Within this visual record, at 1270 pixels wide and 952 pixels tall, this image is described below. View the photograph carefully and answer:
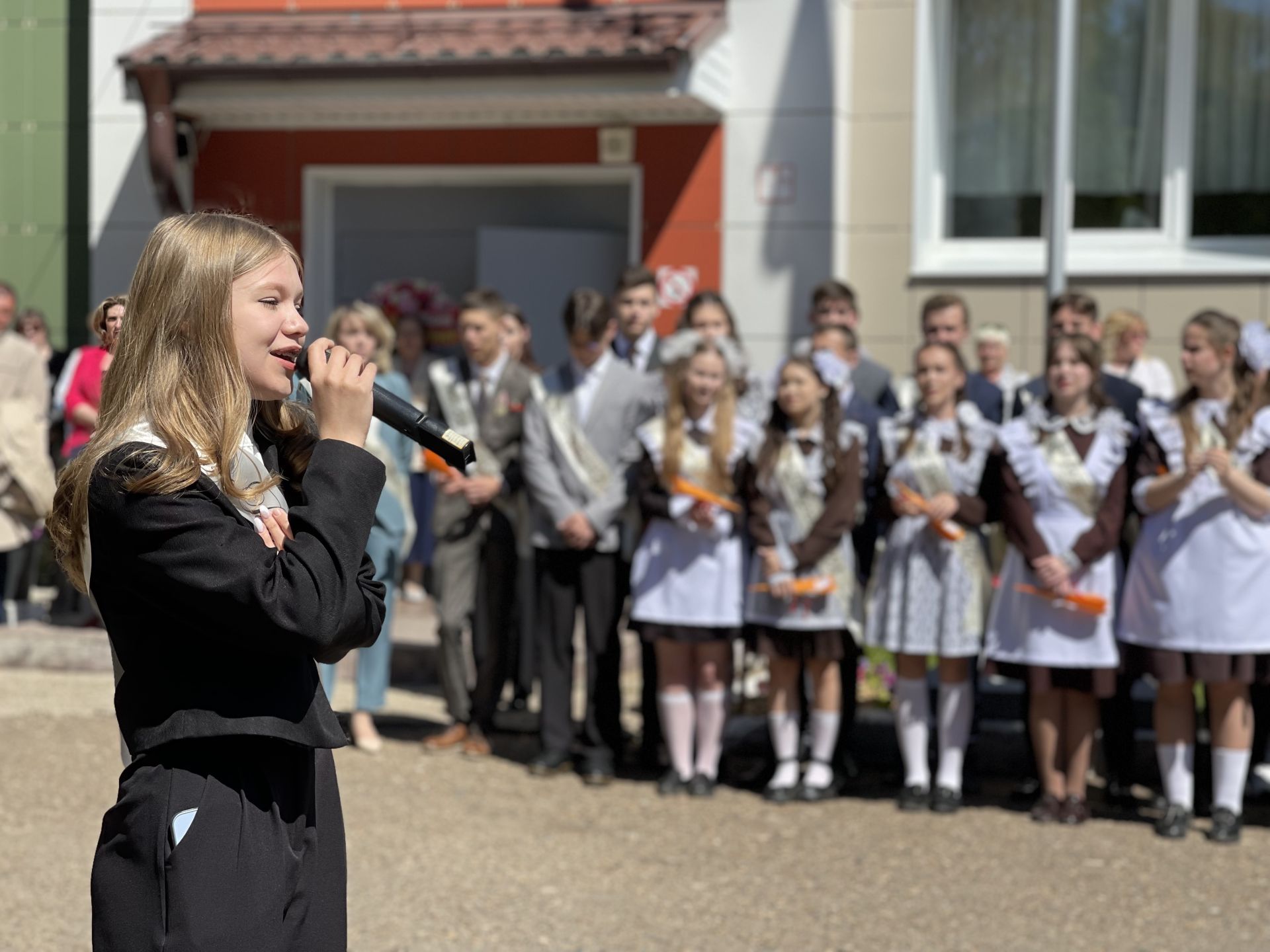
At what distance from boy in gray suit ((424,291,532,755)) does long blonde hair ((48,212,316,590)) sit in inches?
193

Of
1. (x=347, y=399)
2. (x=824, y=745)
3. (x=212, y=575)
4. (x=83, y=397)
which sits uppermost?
(x=347, y=399)

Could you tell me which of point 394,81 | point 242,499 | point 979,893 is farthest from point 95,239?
point 242,499

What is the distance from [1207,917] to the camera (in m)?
5.19

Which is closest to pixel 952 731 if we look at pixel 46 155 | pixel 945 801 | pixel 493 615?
pixel 945 801

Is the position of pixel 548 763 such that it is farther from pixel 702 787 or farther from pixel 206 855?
pixel 206 855

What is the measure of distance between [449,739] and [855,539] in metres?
2.00

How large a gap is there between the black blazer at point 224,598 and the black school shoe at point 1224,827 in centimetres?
445

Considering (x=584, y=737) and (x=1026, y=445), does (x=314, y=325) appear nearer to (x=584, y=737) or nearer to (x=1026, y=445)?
(x=584, y=737)

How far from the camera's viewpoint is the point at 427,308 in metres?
11.3

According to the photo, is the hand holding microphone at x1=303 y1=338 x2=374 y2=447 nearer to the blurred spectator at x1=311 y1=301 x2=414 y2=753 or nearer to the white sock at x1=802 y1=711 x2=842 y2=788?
the white sock at x1=802 y1=711 x2=842 y2=788

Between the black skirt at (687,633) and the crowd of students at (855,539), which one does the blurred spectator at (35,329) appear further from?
the black skirt at (687,633)

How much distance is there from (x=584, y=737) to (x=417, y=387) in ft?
12.2

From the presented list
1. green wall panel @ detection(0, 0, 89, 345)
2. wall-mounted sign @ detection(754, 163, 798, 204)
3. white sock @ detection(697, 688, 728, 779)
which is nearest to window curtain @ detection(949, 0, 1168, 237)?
wall-mounted sign @ detection(754, 163, 798, 204)

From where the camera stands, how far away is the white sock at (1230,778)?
20.0 ft
